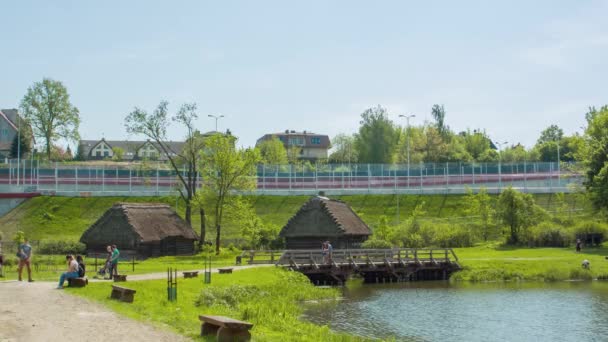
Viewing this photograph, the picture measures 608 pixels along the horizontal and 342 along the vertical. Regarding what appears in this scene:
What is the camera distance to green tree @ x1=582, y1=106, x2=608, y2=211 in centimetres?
6464

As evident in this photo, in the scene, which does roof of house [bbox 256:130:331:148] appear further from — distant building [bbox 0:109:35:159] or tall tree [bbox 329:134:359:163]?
distant building [bbox 0:109:35:159]

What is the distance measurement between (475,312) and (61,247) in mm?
41135

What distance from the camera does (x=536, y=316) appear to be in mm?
33500

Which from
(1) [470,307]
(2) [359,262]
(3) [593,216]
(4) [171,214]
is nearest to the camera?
(1) [470,307]

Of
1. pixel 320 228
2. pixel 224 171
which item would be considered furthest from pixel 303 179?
pixel 320 228

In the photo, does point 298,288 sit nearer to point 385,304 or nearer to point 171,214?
point 385,304

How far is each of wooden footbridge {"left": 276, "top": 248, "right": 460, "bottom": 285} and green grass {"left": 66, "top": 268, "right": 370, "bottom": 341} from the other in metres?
4.87

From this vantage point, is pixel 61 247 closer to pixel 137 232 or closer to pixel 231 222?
pixel 137 232

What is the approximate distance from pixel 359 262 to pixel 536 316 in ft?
60.0

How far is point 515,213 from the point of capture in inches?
2640

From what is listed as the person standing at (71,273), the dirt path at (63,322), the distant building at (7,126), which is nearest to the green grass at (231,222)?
the person standing at (71,273)

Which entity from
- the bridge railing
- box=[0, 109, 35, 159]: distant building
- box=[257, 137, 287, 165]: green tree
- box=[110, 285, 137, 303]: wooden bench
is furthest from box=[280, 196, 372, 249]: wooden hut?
box=[0, 109, 35, 159]: distant building

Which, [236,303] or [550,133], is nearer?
[236,303]

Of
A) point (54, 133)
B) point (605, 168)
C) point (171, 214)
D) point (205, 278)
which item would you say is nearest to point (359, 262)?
point (205, 278)
